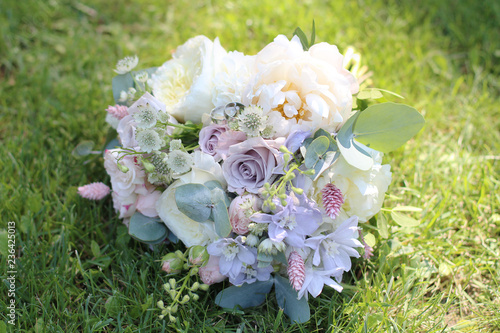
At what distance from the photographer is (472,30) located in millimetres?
2385

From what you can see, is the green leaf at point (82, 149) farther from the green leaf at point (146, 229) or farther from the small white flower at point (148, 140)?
the small white flower at point (148, 140)

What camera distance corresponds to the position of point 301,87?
121 cm

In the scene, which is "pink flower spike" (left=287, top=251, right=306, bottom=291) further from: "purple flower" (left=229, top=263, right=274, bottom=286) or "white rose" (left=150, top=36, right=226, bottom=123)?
"white rose" (left=150, top=36, right=226, bottom=123)

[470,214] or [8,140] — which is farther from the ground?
[8,140]

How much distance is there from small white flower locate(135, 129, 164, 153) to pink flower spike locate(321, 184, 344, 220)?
0.46m

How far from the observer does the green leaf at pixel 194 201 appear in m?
1.17

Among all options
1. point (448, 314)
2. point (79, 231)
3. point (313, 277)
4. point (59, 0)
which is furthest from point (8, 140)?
point (448, 314)

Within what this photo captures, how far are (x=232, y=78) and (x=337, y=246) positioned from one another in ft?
1.82

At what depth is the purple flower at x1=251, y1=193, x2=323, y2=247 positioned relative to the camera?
1.11m

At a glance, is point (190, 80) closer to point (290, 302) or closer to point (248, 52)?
point (290, 302)

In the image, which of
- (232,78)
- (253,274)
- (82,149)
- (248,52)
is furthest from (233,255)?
(248,52)

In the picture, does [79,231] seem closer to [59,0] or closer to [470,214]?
[470,214]

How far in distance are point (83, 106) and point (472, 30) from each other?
80.6 inches

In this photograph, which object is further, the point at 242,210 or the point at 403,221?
the point at 403,221
